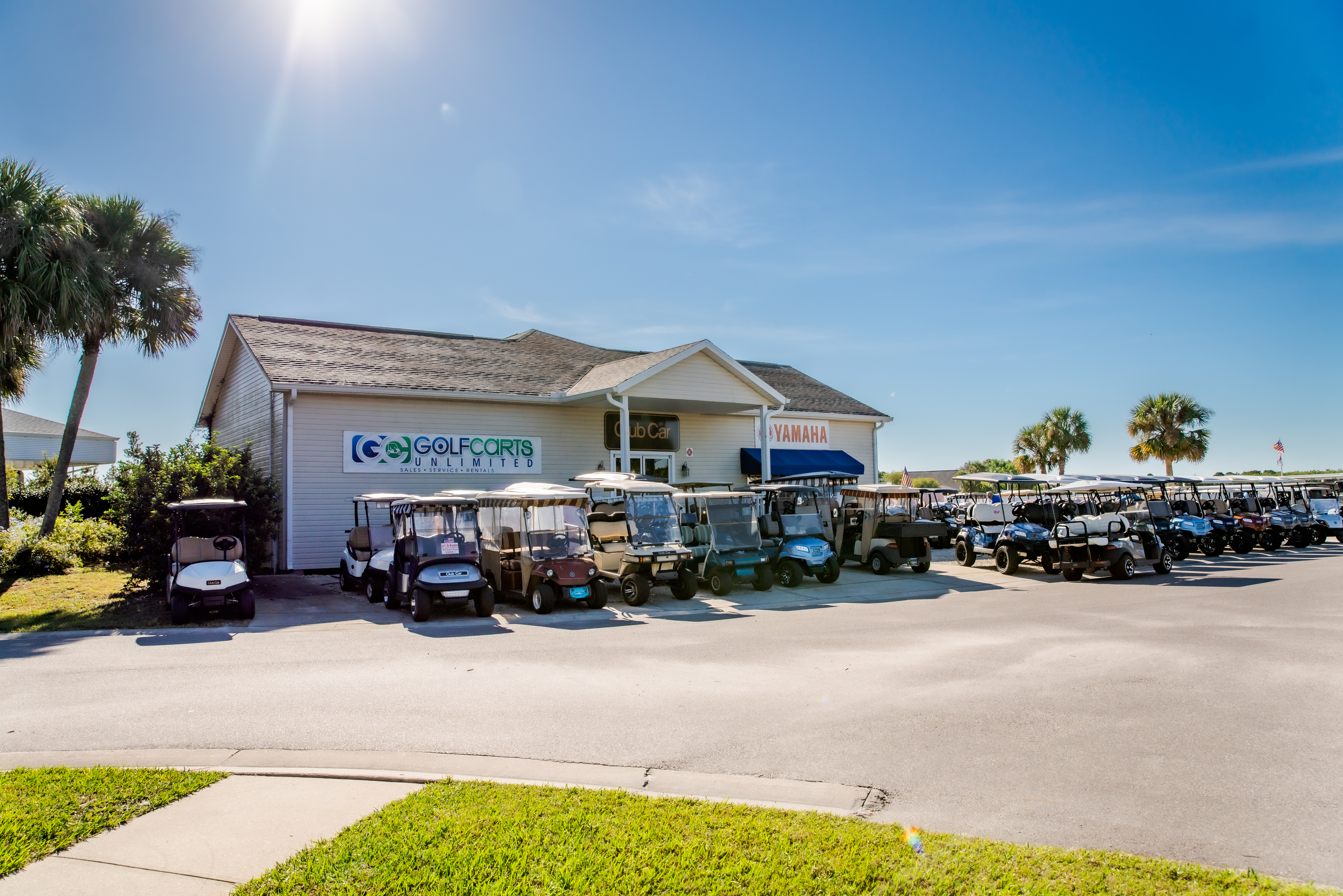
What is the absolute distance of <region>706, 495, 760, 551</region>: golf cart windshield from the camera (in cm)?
1556

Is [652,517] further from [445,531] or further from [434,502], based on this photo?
[434,502]

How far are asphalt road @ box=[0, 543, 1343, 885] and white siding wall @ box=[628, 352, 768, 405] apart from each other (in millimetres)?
8950

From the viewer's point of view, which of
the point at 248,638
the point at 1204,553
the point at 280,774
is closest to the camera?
the point at 280,774

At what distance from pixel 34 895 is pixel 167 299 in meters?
17.8

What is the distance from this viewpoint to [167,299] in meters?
18.3

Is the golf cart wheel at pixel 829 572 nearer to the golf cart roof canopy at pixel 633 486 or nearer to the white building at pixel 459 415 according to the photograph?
the golf cart roof canopy at pixel 633 486

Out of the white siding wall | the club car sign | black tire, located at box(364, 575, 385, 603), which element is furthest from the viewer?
the white siding wall

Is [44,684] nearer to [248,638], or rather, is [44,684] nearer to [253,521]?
[248,638]

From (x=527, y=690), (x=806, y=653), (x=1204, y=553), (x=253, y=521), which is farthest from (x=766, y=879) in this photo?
(x=1204, y=553)

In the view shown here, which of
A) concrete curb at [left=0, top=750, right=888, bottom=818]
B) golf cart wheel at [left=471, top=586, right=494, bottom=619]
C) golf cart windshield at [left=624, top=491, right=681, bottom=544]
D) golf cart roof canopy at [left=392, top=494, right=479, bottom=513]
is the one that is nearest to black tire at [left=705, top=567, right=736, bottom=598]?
golf cart windshield at [left=624, top=491, right=681, bottom=544]

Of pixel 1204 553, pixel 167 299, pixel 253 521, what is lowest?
pixel 1204 553

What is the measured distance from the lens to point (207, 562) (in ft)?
40.1

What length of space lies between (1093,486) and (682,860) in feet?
57.3

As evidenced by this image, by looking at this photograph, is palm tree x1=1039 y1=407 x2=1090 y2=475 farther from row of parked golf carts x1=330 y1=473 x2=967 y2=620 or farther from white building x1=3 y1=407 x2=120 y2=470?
white building x1=3 y1=407 x2=120 y2=470
